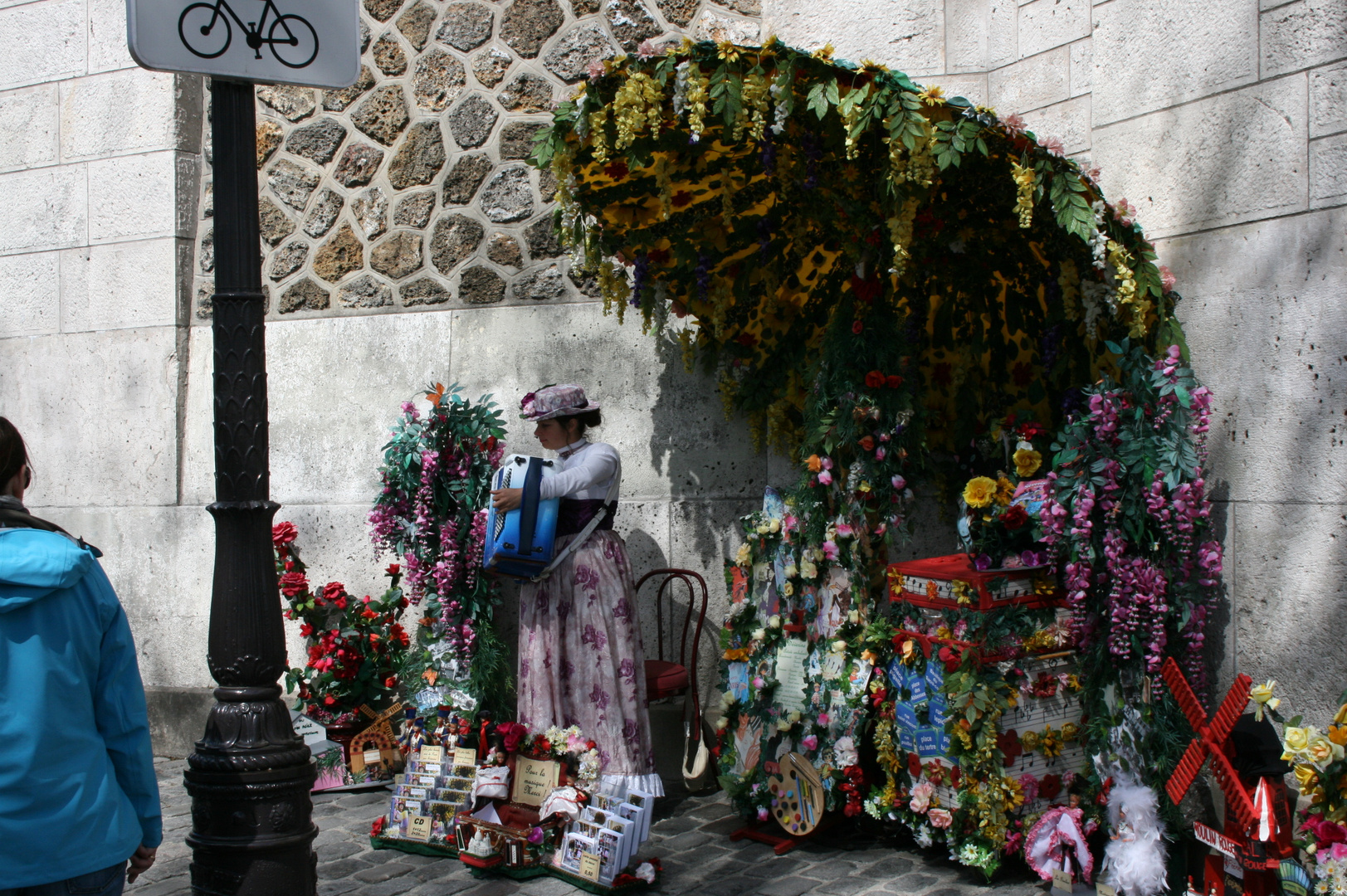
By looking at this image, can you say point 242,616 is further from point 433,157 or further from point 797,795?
point 433,157

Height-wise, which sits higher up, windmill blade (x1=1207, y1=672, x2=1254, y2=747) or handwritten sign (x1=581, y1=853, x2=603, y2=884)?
windmill blade (x1=1207, y1=672, x2=1254, y2=747)

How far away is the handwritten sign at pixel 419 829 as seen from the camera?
445cm

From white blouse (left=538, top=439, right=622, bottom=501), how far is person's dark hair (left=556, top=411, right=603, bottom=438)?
5 cm

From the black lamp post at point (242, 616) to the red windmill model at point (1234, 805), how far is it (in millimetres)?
2642

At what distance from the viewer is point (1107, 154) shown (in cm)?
434

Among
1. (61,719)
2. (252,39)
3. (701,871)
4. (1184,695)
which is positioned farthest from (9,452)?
(1184,695)

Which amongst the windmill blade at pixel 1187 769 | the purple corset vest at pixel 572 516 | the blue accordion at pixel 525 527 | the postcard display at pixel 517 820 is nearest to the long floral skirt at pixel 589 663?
the purple corset vest at pixel 572 516

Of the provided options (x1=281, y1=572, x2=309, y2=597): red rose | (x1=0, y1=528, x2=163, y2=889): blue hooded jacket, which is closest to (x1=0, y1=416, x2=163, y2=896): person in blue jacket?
(x1=0, y1=528, x2=163, y2=889): blue hooded jacket

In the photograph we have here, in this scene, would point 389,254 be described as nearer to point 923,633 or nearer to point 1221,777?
point 923,633

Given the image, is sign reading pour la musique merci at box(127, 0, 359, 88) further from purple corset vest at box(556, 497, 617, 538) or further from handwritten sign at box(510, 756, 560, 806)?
handwritten sign at box(510, 756, 560, 806)

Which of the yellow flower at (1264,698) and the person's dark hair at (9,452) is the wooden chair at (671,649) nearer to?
the yellow flower at (1264,698)

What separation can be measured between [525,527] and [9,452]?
2.20 meters

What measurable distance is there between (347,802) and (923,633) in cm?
291

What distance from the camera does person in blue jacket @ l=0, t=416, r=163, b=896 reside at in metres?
2.30
